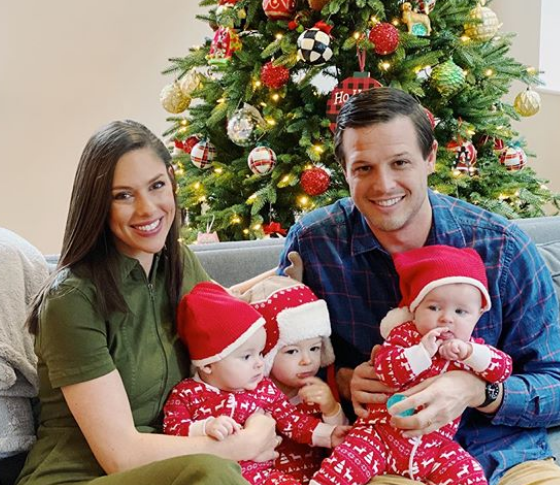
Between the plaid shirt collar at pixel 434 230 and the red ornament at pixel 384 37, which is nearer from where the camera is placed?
the plaid shirt collar at pixel 434 230

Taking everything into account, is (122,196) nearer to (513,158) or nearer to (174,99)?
(174,99)

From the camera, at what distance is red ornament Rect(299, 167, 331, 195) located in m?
2.93

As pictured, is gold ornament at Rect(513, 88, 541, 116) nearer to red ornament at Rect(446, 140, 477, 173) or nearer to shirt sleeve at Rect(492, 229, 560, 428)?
red ornament at Rect(446, 140, 477, 173)

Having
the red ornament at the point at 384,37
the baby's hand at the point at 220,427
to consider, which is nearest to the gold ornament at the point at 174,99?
the red ornament at the point at 384,37

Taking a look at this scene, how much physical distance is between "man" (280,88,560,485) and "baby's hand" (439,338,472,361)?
10 cm

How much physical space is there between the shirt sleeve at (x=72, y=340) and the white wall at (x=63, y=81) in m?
3.15

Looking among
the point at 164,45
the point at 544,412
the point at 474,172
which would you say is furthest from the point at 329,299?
the point at 164,45

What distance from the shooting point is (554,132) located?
15.4ft

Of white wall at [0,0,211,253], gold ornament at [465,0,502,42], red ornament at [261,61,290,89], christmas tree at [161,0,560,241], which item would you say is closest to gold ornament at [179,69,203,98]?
christmas tree at [161,0,560,241]

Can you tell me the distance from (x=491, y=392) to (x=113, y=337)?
805 millimetres

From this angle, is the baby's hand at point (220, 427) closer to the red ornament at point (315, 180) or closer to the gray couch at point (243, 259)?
the gray couch at point (243, 259)

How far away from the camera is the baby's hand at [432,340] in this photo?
140 cm

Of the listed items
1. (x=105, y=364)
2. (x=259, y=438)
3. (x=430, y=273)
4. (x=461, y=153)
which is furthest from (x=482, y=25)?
(x=105, y=364)

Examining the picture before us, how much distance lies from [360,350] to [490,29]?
6.60 feet
